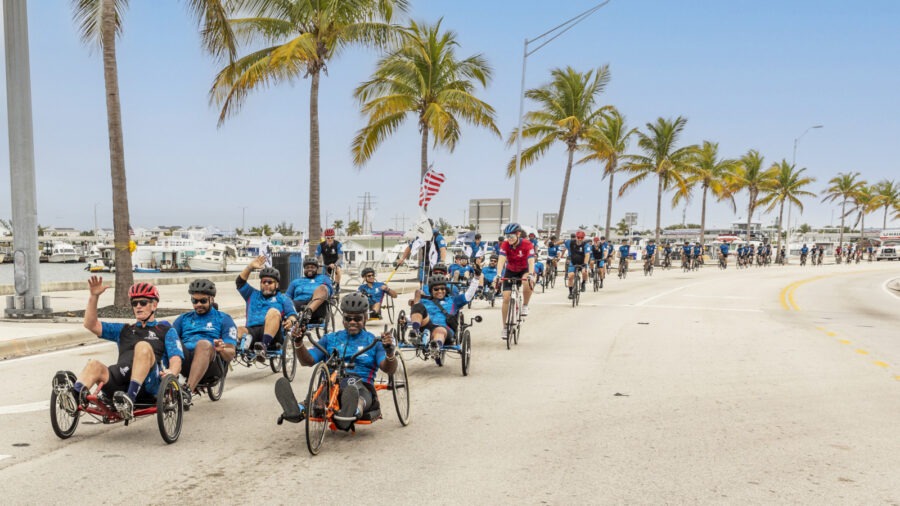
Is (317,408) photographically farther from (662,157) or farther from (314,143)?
(662,157)

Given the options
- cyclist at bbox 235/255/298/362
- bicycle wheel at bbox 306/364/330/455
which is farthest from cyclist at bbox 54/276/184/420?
cyclist at bbox 235/255/298/362

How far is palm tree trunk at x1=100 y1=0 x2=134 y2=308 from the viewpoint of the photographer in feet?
45.7

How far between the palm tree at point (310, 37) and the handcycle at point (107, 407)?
1422 centimetres

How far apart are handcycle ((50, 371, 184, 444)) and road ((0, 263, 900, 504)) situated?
143mm

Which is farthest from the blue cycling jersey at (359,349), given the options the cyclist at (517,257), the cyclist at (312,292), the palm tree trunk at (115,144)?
the palm tree trunk at (115,144)

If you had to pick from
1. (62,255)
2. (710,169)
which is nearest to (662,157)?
(710,169)

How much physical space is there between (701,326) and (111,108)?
12.6m

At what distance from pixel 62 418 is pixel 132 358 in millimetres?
754

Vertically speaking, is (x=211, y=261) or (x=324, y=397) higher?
(x=324, y=397)

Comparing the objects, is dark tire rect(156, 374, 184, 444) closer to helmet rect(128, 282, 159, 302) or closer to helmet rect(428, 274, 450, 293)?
helmet rect(128, 282, 159, 302)

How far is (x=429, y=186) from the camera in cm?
1802

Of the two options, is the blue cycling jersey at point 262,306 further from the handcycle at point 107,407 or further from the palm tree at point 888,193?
the palm tree at point 888,193

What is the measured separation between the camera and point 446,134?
90.0 feet

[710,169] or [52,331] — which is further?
[710,169]
